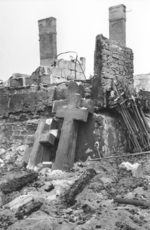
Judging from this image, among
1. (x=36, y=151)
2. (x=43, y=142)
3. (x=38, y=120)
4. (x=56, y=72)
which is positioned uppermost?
(x=56, y=72)

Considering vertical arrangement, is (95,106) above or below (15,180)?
above

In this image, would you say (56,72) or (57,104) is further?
(56,72)

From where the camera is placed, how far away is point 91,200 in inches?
171

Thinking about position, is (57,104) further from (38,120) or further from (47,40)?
(47,40)

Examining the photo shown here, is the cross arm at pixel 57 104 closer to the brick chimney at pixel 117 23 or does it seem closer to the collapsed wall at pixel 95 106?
the collapsed wall at pixel 95 106

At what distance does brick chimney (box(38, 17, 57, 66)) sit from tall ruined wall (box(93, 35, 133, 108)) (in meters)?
9.90

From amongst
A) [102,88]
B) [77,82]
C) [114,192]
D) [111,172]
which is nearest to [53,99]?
[77,82]

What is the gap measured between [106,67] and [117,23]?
1060 centimetres

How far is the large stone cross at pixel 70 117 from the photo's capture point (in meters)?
5.54

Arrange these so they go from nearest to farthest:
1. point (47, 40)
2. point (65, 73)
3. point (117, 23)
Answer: point (65, 73)
point (117, 23)
point (47, 40)

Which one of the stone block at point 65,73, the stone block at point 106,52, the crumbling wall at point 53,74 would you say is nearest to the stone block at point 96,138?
the stone block at point 106,52

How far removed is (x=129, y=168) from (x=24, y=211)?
223cm

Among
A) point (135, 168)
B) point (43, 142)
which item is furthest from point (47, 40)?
point (135, 168)

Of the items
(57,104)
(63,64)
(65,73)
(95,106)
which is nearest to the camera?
(95,106)
